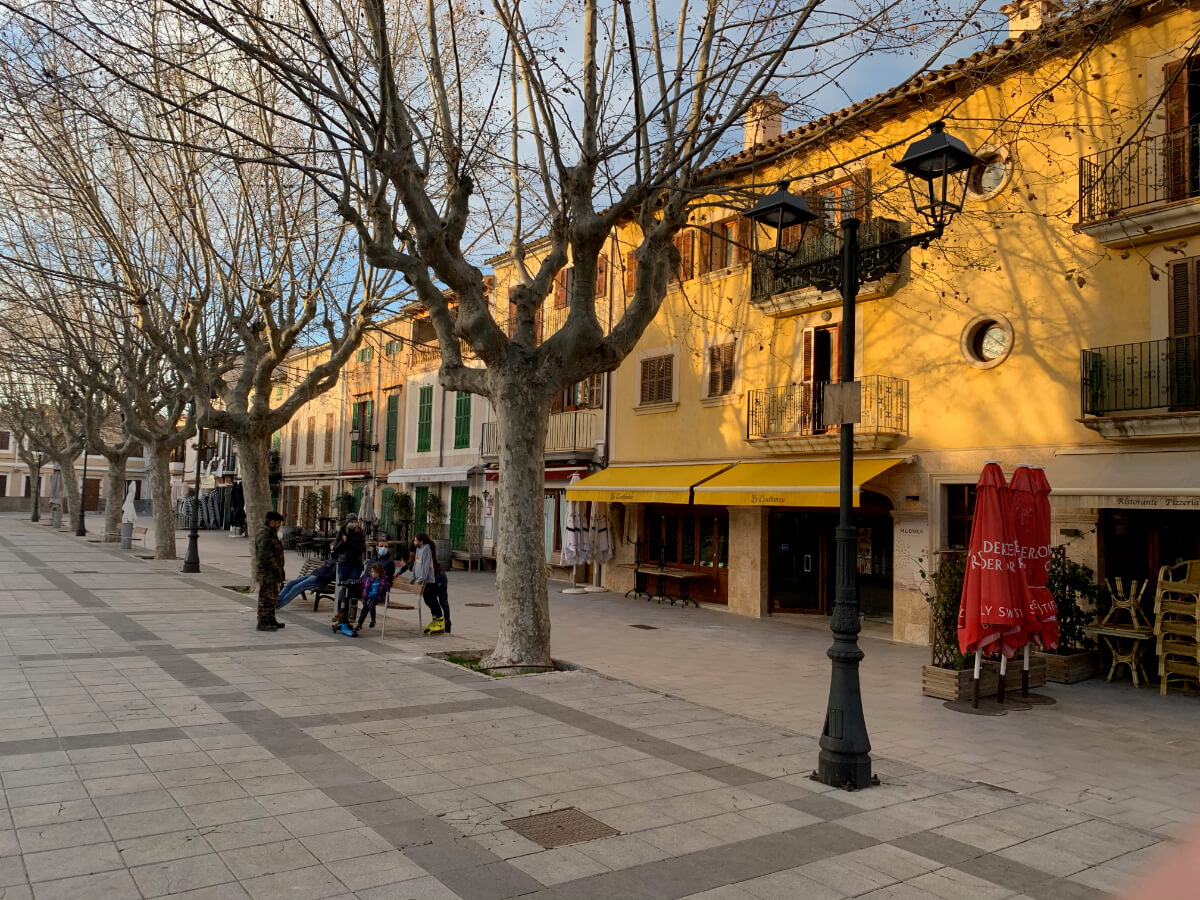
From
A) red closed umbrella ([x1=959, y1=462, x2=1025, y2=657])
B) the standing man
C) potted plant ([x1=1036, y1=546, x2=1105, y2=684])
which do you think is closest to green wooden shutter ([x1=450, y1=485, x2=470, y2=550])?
the standing man

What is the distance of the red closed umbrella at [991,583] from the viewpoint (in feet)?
27.9

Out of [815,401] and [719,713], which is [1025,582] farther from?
[815,401]

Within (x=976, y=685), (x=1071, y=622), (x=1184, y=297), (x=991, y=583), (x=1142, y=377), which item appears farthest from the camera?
(x=1142, y=377)

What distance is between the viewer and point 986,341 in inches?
519

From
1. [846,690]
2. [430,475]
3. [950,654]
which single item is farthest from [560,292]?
[846,690]

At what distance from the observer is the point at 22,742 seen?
618cm

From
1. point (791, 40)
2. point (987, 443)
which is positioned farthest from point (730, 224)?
point (791, 40)

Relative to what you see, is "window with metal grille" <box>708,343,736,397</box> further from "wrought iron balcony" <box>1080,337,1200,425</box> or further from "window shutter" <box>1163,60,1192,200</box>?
"window shutter" <box>1163,60,1192,200</box>

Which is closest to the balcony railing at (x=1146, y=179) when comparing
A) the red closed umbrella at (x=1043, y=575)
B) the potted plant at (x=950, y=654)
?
the red closed umbrella at (x=1043, y=575)

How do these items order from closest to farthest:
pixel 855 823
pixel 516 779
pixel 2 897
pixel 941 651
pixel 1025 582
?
pixel 2 897 < pixel 855 823 < pixel 516 779 < pixel 1025 582 < pixel 941 651

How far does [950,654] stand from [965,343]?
5603 mm

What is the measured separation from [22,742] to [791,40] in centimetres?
831

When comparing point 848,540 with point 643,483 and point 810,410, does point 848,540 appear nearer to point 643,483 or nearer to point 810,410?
point 810,410

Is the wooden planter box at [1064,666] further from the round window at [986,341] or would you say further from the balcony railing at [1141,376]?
the round window at [986,341]
